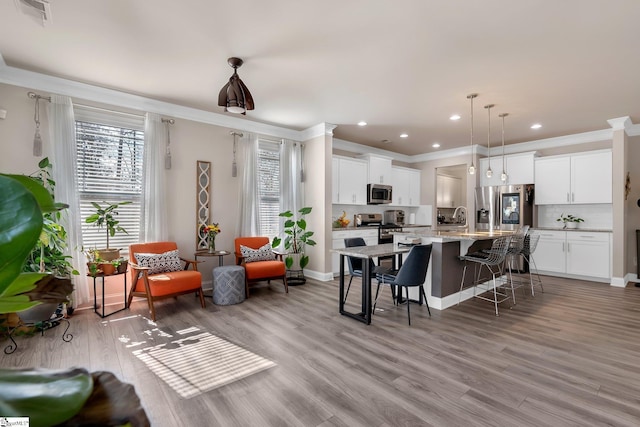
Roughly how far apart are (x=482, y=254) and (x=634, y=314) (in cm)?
175

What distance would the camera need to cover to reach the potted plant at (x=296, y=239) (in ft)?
17.3

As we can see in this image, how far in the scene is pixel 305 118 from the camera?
502cm

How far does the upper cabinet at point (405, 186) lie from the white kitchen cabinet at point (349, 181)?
1030 mm

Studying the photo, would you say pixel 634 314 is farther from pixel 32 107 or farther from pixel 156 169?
pixel 32 107

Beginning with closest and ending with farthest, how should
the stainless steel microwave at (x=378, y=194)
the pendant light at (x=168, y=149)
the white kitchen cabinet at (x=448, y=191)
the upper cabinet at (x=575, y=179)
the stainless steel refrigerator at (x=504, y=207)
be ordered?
the pendant light at (x=168, y=149) → the upper cabinet at (x=575, y=179) → the stainless steel refrigerator at (x=504, y=207) → the stainless steel microwave at (x=378, y=194) → the white kitchen cabinet at (x=448, y=191)

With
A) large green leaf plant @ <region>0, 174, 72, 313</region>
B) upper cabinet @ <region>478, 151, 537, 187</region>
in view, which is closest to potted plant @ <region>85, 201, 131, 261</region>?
large green leaf plant @ <region>0, 174, 72, 313</region>

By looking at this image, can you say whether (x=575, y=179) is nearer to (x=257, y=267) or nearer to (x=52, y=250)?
(x=257, y=267)

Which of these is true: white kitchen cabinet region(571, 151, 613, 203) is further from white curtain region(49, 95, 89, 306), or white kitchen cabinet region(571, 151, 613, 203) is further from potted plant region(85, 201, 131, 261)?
white curtain region(49, 95, 89, 306)

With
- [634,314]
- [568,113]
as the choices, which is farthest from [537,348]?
[568,113]

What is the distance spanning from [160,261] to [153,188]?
1.03m

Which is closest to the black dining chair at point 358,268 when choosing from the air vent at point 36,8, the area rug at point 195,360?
the area rug at point 195,360

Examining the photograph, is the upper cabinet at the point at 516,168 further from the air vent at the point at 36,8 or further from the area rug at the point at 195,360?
the air vent at the point at 36,8

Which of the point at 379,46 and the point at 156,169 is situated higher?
the point at 379,46

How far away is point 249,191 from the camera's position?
16.7 ft
